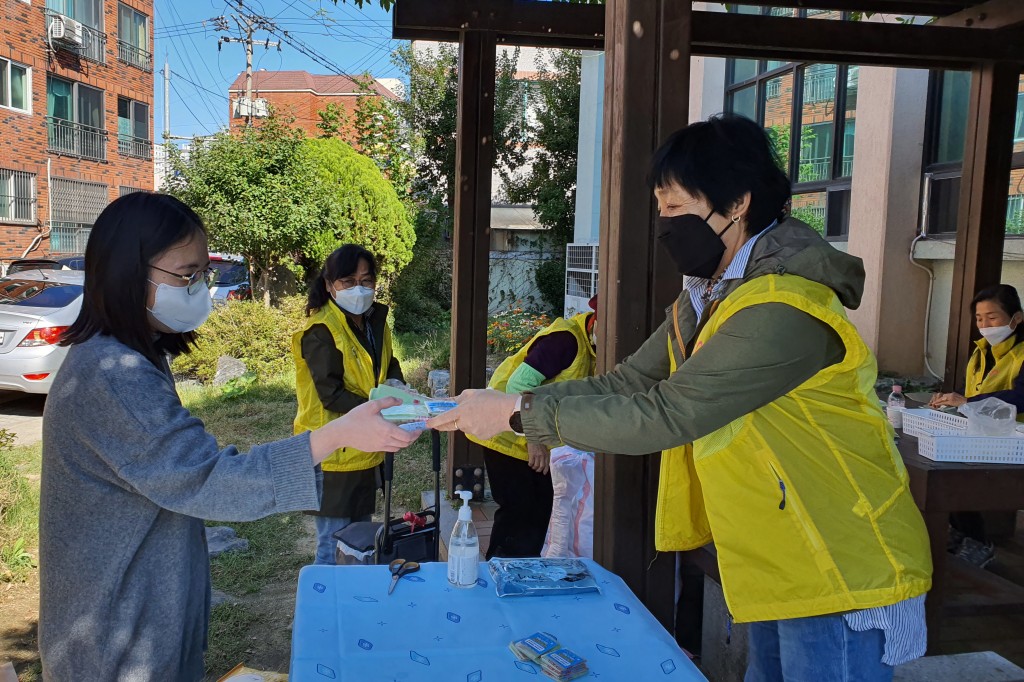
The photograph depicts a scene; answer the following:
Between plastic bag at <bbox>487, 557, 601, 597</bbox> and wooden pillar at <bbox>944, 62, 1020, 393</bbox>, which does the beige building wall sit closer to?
wooden pillar at <bbox>944, 62, 1020, 393</bbox>

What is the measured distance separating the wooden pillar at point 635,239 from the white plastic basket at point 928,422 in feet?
4.80

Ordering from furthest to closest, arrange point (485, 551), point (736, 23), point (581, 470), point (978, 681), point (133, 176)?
1. point (133, 176)
2. point (736, 23)
3. point (485, 551)
4. point (581, 470)
5. point (978, 681)

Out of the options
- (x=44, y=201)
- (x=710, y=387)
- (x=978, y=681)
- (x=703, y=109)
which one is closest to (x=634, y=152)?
(x=710, y=387)

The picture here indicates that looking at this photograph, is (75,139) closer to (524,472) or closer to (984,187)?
(524,472)

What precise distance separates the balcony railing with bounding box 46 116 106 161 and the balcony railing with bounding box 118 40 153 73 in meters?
3.29

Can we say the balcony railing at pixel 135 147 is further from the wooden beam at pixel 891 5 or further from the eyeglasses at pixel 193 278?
the eyeglasses at pixel 193 278

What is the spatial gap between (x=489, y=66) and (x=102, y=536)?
4884 mm

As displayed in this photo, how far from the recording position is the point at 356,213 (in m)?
14.6

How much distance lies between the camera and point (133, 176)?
30.9 meters

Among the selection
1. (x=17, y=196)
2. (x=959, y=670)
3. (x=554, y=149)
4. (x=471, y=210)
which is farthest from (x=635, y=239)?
(x=17, y=196)

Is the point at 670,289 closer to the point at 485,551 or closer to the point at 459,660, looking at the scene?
the point at 459,660

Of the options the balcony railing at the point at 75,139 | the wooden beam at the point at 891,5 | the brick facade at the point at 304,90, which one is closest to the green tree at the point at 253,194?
the wooden beam at the point at 891,5

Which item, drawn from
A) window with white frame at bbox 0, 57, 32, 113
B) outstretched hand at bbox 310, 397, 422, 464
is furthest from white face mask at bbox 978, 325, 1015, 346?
window with white frame at bbox 0, 57, 32, 113

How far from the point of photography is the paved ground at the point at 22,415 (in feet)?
28.5
